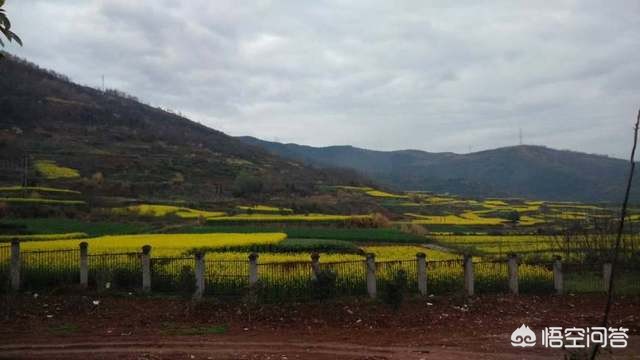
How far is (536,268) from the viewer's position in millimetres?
20516

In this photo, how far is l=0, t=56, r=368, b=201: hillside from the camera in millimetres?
77181

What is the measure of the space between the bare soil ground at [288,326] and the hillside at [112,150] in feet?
188

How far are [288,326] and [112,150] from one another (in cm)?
9318

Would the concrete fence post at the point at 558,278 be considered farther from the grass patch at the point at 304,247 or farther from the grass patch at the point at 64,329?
the grass patch at the point at 64,329

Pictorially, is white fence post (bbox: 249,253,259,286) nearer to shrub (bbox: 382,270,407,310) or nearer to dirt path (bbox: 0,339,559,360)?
shrub (bbox: 382,270,407,310)

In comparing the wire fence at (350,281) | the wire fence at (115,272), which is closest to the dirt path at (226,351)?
the wire fence at (350,281)

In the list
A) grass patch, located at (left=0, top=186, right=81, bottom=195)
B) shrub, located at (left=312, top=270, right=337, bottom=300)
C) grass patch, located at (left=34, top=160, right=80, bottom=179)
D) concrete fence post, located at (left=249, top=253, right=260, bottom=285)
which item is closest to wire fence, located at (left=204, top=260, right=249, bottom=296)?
concrete fence post, located at (left=249, top=253, right=260, bottom=285)

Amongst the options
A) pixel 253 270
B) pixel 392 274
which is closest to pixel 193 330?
pixel 253 270

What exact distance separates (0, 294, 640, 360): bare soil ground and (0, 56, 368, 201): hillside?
57246 mm

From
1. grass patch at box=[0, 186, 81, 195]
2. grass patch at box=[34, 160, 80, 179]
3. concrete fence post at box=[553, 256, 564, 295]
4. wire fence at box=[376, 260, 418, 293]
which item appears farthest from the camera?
grass patch at box=[34, 160, 80, 179]

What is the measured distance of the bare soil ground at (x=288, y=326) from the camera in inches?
456

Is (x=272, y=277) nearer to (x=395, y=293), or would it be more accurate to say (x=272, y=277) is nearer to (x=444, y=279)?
(x=395, y=293)

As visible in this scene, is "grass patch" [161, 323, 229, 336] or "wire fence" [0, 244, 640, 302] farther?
"wire fence" [0, 244, 640, 302]

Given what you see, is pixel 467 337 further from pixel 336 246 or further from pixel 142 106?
pixel 142 106
